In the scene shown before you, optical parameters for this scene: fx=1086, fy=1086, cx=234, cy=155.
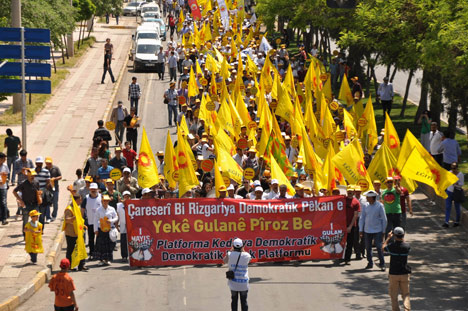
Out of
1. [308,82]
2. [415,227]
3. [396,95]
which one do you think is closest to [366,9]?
[308,82]

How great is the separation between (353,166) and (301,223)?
172 cm

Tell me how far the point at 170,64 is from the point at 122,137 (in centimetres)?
1190

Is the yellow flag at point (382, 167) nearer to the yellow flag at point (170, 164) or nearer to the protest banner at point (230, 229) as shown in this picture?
the protest banner at point (230, 229)

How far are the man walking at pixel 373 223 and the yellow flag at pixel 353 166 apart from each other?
0.87 metres

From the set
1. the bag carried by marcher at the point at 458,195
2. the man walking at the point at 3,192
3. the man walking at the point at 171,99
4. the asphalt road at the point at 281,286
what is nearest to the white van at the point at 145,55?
the man walking at the point at 171,99

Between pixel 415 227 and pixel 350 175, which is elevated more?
pixel 350 175

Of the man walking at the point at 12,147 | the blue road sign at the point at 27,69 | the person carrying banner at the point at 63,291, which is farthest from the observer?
the man walking at the point at 12,147

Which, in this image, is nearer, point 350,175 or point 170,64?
point 350,175

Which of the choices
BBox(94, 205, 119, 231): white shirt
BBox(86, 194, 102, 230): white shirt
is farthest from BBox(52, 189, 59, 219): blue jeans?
BBox(94, 205, 119, 231): white shirt

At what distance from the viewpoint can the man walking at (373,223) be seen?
19.2 meters

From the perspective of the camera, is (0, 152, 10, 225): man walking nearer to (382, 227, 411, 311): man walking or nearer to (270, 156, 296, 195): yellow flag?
Answer: (270, 156, 296, 195): yellow flag

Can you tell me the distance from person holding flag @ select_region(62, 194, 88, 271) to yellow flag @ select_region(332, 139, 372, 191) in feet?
16.4

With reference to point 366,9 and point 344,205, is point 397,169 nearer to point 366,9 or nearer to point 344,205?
point 344,205

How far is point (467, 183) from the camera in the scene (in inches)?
1034
